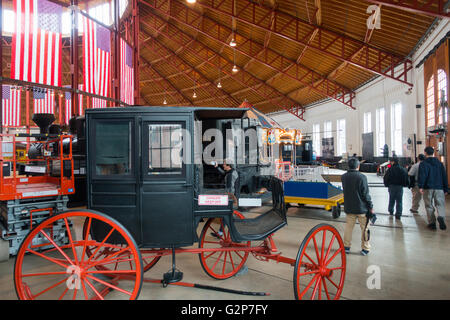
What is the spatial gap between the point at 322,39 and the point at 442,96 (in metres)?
7.90

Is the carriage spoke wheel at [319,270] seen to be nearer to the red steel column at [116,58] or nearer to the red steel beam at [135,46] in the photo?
the red steel column at [116,58]

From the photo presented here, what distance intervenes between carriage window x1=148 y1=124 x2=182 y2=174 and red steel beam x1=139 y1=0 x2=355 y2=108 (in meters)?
17.1

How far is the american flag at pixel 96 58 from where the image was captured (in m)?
9.87

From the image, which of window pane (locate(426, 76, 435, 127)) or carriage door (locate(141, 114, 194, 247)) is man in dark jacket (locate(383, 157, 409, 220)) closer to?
carriage door (locate(141, 114, 194, 247))

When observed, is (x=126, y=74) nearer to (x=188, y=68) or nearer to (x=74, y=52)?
(x=74, y=52)

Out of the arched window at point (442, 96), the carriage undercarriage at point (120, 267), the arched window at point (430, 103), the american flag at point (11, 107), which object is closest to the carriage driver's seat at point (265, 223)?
the carriage undercarriage at point (120, 267)

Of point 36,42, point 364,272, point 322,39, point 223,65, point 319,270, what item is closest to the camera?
point 319,270

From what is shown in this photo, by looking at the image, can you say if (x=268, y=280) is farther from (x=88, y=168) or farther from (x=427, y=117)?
(x=427, y=117)

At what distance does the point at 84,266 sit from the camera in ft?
8.80

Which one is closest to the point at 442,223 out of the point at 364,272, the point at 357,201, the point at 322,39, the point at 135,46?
the point at 357,201

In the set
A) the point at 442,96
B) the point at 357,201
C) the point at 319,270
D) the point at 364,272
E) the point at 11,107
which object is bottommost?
the point at 364,272

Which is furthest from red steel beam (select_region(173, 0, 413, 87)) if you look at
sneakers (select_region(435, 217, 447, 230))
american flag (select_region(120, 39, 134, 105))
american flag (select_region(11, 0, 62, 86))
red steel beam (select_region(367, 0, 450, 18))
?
sneakers (select_region(435, 217, 447, 230))

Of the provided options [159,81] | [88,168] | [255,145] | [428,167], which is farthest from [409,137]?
[159,81]

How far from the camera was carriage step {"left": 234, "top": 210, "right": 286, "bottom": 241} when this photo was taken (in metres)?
3.35
